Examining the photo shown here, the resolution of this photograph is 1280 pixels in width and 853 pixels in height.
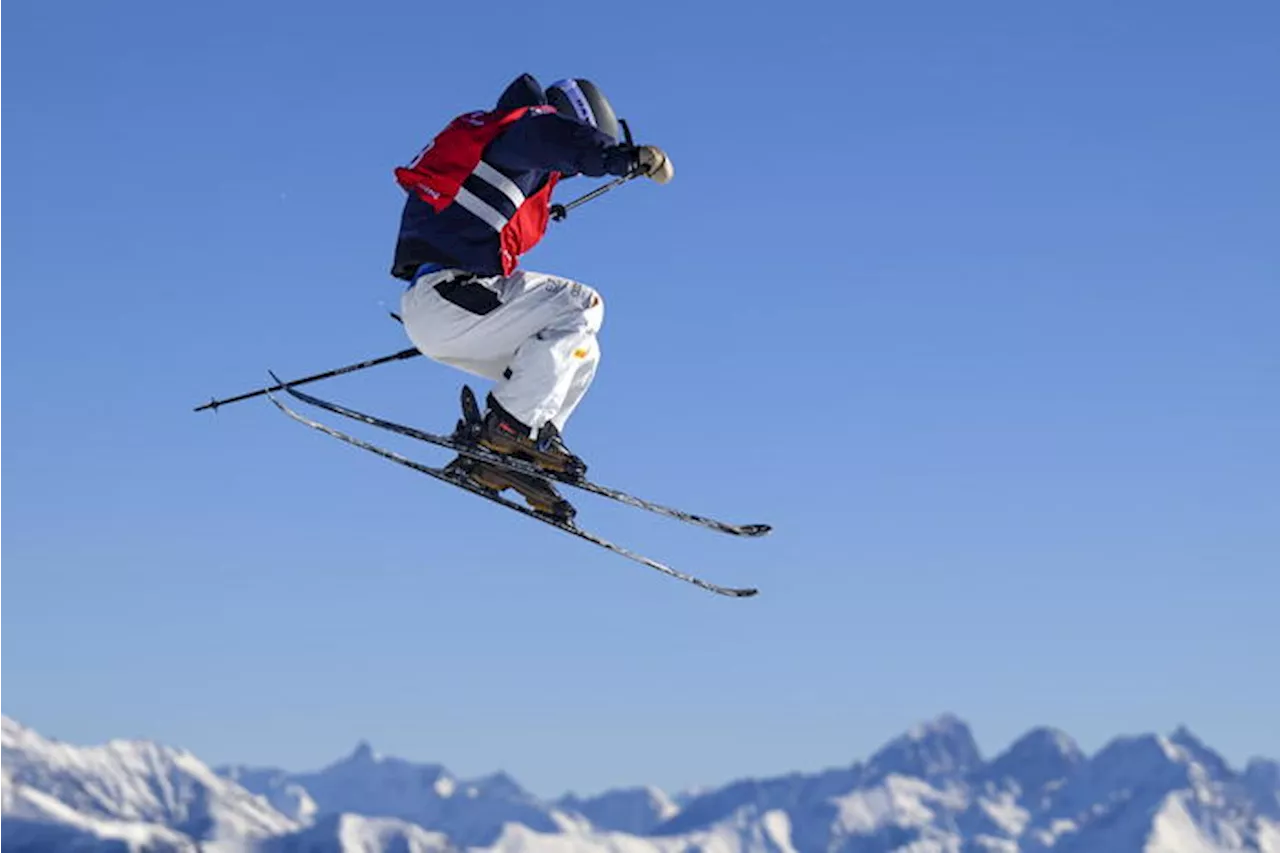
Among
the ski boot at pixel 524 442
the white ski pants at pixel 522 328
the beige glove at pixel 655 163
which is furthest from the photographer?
the ski boot at pixel 524 442

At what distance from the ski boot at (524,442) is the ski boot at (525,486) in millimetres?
154

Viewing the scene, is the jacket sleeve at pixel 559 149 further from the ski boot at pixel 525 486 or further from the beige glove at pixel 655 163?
the ski boot at pixel 525 486

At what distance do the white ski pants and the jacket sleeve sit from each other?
1.16 m

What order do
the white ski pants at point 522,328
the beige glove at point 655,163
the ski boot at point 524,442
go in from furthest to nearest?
the ski boot at point 524,442
the white ski pants at point 522,328
the beige glove at point 655,163

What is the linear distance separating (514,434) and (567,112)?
237 cm

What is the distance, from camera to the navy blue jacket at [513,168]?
462 inches

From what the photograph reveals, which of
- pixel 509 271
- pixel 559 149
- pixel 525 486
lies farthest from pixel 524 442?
pixel 559 149

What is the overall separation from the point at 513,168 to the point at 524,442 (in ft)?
6.90

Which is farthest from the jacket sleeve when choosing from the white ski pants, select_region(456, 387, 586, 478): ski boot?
select_region(456, 387, 586, 478): ski boot

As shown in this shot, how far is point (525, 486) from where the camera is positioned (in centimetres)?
1355

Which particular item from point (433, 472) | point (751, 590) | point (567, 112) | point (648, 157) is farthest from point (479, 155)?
point (751, 590)

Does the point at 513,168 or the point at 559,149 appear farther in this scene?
the point at 513,168

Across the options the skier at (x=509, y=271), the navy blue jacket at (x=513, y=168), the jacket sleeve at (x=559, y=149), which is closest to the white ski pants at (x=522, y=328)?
the skier at (x=509, y=271)

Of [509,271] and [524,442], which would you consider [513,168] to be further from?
[524,442]
